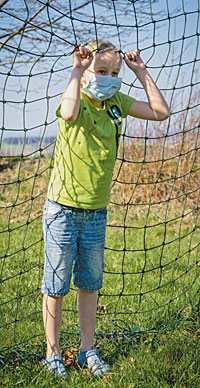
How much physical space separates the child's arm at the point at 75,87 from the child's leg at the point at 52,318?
82cm

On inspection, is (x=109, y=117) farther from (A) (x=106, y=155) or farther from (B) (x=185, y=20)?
(B) (x=185, y=20)

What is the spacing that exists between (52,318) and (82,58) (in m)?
1.16

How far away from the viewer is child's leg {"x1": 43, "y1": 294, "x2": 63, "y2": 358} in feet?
6.44

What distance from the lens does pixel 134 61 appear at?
2074mm

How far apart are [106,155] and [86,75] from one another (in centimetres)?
37

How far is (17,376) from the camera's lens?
1977 mm

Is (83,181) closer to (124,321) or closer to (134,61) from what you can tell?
(134,61)

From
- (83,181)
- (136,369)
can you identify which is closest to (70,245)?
(83,181)

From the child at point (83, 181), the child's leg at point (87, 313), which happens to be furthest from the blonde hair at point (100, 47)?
the child's leg at point (87, 313)

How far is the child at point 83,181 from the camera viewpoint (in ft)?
6.22

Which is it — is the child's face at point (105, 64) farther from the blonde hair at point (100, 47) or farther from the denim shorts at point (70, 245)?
the denim shorts at point (70, 245)

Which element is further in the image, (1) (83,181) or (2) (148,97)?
(2) (148,97)

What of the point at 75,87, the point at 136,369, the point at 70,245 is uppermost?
the point at 75,87

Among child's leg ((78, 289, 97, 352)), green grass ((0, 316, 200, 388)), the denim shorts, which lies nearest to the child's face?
the denim shorts
